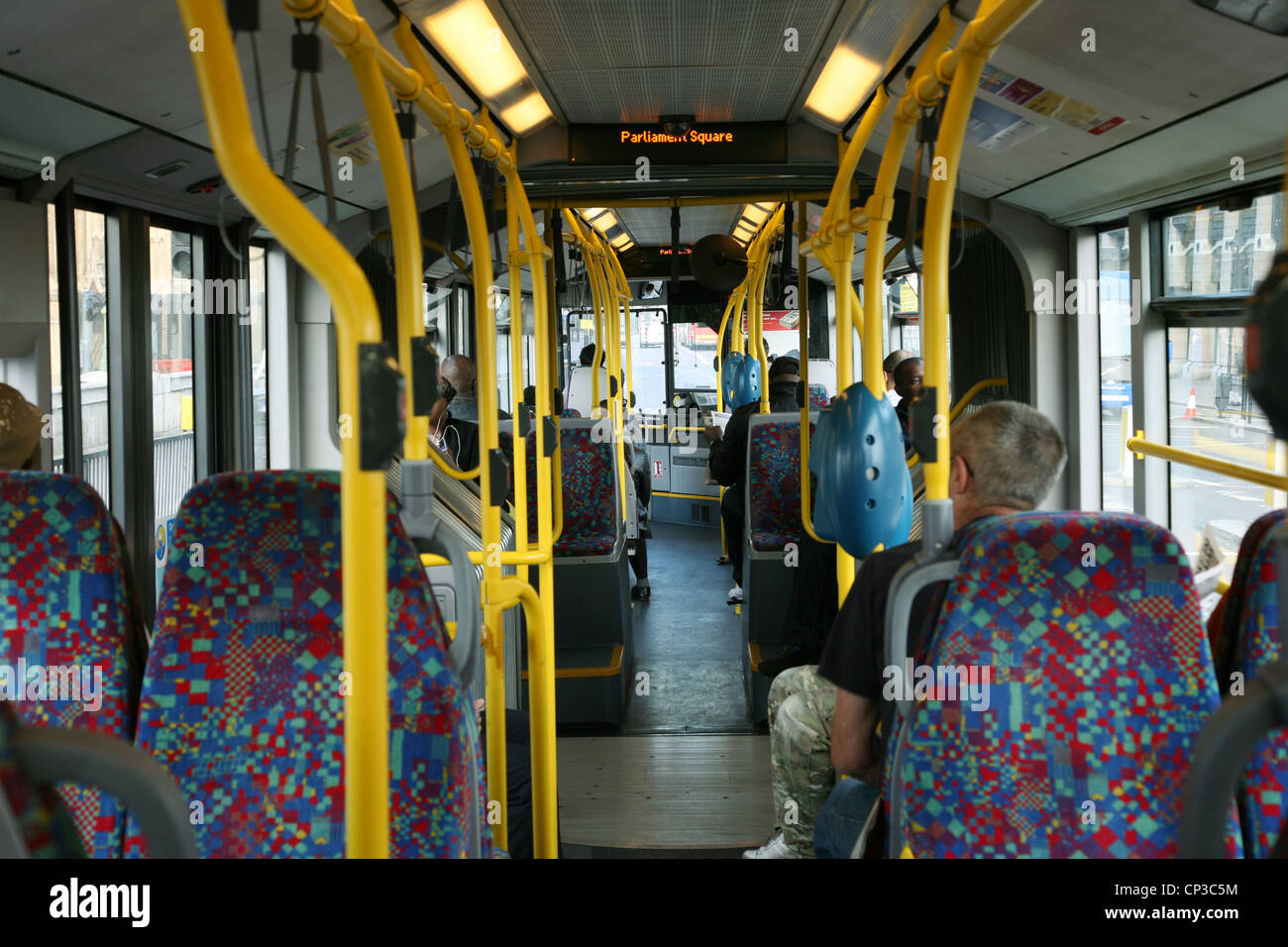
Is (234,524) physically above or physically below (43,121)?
below

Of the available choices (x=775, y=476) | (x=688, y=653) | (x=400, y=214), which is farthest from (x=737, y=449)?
(x=400, y=214)

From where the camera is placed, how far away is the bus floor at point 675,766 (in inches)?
153

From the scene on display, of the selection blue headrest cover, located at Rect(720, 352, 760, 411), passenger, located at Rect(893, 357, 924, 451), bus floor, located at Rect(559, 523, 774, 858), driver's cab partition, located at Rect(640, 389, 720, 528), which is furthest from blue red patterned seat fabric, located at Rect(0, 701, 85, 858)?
driver's cab partition, located at Rect(640, 389, 720, 528)

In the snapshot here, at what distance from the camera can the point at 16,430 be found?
7.95ft

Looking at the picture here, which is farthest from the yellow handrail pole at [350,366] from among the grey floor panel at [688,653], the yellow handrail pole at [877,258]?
the grey floor panel at [688,653]

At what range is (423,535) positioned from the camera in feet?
5.91

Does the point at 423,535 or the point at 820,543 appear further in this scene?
the point at 820,543

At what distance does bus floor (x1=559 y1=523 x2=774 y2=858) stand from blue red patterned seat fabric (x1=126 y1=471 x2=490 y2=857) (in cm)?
196

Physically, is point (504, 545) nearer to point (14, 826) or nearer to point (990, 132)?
point (990, 132)

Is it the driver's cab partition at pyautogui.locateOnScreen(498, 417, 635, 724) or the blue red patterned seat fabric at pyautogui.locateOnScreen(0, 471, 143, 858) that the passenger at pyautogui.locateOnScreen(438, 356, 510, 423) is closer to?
the driver's cab partition at pyautogui.locateOnScreen(498, 417, 635, 724)

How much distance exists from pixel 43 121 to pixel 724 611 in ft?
18.5

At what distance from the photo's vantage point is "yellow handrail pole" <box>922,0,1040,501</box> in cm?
212

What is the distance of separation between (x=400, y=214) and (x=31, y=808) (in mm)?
1391

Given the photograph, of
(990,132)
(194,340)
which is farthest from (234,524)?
(990,132)
